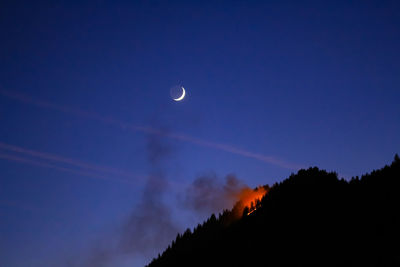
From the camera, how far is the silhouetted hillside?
41.9m

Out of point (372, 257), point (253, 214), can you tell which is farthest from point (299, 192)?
point (372, 257)

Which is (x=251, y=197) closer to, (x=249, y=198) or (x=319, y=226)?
(x=249, y=198)

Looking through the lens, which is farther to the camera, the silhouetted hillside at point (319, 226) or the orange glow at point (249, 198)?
the orange glow at point (249, 198)

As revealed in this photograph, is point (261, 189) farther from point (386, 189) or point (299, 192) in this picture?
point (386, 189)

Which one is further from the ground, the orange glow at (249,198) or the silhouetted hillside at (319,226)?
the orange glow at (249,198)

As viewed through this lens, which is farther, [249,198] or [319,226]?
[249,198]

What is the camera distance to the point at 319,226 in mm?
49781

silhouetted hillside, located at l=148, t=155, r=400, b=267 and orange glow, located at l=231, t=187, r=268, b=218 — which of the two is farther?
orange glow, located at l=231, t=187, r=268, b=218

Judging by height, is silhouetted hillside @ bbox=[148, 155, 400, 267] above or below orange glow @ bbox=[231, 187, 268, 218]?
below

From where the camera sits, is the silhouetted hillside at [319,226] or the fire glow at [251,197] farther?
the fire glow at [251,197]

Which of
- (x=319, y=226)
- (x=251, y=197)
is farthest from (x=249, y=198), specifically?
(x=319, y=226)

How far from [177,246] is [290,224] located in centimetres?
4923

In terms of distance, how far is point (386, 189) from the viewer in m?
48.7

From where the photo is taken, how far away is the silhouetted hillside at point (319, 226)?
41.9 metres
